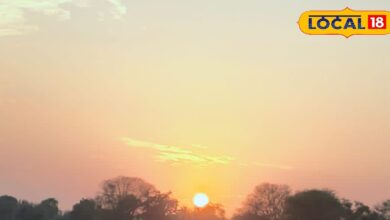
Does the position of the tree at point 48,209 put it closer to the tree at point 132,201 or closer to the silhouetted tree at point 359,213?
the tree at point 132,201

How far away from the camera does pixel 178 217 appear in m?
155

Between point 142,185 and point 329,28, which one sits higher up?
point 142,185

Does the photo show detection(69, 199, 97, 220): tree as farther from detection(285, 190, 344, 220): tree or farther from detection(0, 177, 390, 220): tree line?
detection(285, 190, 344, 220): tree

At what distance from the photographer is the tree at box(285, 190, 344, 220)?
112m

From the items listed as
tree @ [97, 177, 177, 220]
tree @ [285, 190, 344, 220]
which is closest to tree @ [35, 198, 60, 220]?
tree @ [97, 177, 177, 220]

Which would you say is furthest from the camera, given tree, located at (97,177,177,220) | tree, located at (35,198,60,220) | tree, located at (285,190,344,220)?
tree, located at (35,198,60,220)

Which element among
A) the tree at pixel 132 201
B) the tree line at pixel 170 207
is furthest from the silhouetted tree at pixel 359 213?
the tree at pixel 132 201

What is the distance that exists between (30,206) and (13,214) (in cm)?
472

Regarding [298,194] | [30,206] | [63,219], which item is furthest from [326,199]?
[30,206]

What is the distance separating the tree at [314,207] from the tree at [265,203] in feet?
35.4

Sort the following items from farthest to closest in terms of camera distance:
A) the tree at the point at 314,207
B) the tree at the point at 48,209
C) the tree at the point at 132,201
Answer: the tree at the point at 48,209 → the tree at the point at 132,201 → the tree at the point at 314,207

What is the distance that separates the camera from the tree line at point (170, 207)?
113312 mm

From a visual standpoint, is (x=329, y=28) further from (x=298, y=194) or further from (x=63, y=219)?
(x=63, y=219)

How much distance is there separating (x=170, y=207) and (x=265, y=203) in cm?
2572
